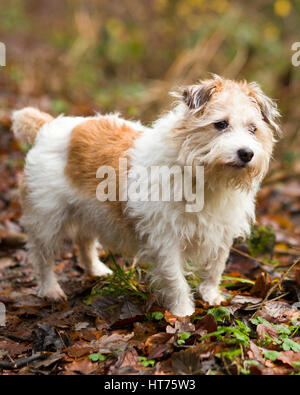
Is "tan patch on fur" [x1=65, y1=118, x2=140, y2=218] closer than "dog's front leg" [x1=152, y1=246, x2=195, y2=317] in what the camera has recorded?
No

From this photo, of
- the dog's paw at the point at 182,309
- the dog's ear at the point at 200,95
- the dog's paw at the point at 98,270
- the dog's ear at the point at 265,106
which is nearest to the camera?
the dog's ear at the point at 200,95

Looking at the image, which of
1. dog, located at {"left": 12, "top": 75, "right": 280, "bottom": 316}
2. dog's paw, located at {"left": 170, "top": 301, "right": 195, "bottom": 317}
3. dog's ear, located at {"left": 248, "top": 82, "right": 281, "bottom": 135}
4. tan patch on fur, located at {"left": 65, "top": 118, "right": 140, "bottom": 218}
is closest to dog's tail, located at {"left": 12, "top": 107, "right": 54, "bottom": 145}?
dog, located at {"left": 12, "top": 75, "right": 280, "bottom": 316}

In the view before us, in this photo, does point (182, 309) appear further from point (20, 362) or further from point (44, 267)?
point (44, 267)

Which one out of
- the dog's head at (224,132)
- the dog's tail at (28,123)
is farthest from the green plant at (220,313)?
the dog's tail at (28,123)

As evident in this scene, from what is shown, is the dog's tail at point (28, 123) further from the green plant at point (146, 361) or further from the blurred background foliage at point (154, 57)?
the blurred background foliage at point (154, 57)

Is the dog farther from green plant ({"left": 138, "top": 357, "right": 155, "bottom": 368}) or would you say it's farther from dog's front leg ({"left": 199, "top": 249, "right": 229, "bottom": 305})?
green plant ({"left": 138, "top": 357, "right": 155, "bottom": 368})

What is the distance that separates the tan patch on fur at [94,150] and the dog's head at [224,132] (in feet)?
2.42

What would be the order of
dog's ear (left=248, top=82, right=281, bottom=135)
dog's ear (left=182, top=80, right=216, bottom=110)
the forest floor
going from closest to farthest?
the forest floor
dog's ear (left=182, top=80, right=216, bottom=110)
dog's ear (left=248, top=82, right=281, bottom=135)

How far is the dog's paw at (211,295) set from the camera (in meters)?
3.71

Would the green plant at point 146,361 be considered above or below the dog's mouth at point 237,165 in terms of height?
below

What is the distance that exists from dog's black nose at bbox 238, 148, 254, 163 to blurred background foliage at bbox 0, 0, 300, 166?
472 centimetres

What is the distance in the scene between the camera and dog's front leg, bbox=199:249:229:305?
3760 millimetres
